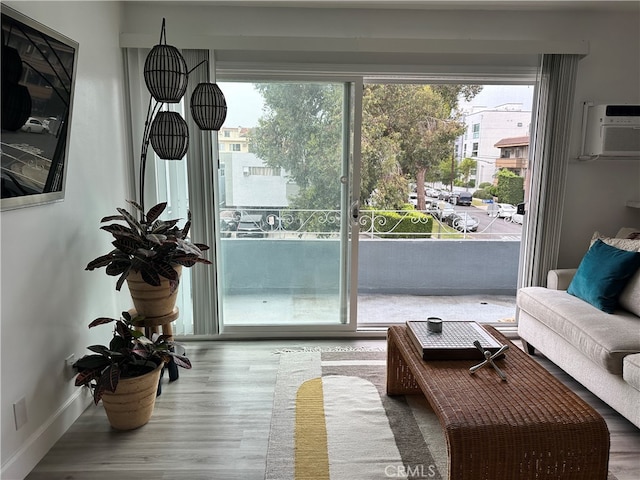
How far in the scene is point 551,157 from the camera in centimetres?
320

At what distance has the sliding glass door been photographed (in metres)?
3.25

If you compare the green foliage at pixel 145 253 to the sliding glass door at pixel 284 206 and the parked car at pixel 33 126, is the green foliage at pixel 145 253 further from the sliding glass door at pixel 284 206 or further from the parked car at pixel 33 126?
the sliding glass door at pixel 284 206

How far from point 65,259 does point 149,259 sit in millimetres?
420

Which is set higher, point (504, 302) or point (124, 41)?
point (124, 41)

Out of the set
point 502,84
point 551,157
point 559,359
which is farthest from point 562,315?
point 502,84

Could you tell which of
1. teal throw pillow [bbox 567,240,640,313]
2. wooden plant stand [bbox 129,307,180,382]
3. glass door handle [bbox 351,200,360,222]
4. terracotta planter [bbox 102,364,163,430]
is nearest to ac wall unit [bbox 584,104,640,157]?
teal throw pillow [bbox 567,240,640,313]

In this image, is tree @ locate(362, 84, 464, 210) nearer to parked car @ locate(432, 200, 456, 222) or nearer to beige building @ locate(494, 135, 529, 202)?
parked car @ locate(432, 200, 456, 222)

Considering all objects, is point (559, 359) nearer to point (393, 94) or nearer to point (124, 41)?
point (393, 94)

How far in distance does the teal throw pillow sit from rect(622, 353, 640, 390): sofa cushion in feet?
1.79

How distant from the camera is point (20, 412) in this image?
1.90 m

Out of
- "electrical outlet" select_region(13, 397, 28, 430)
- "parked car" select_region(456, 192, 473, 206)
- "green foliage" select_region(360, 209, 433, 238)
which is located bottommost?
"electrical outlet" select_region(13, 397, 28, 430)

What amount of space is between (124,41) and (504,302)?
4.29 m

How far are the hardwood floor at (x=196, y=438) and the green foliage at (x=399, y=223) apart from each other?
249cm
